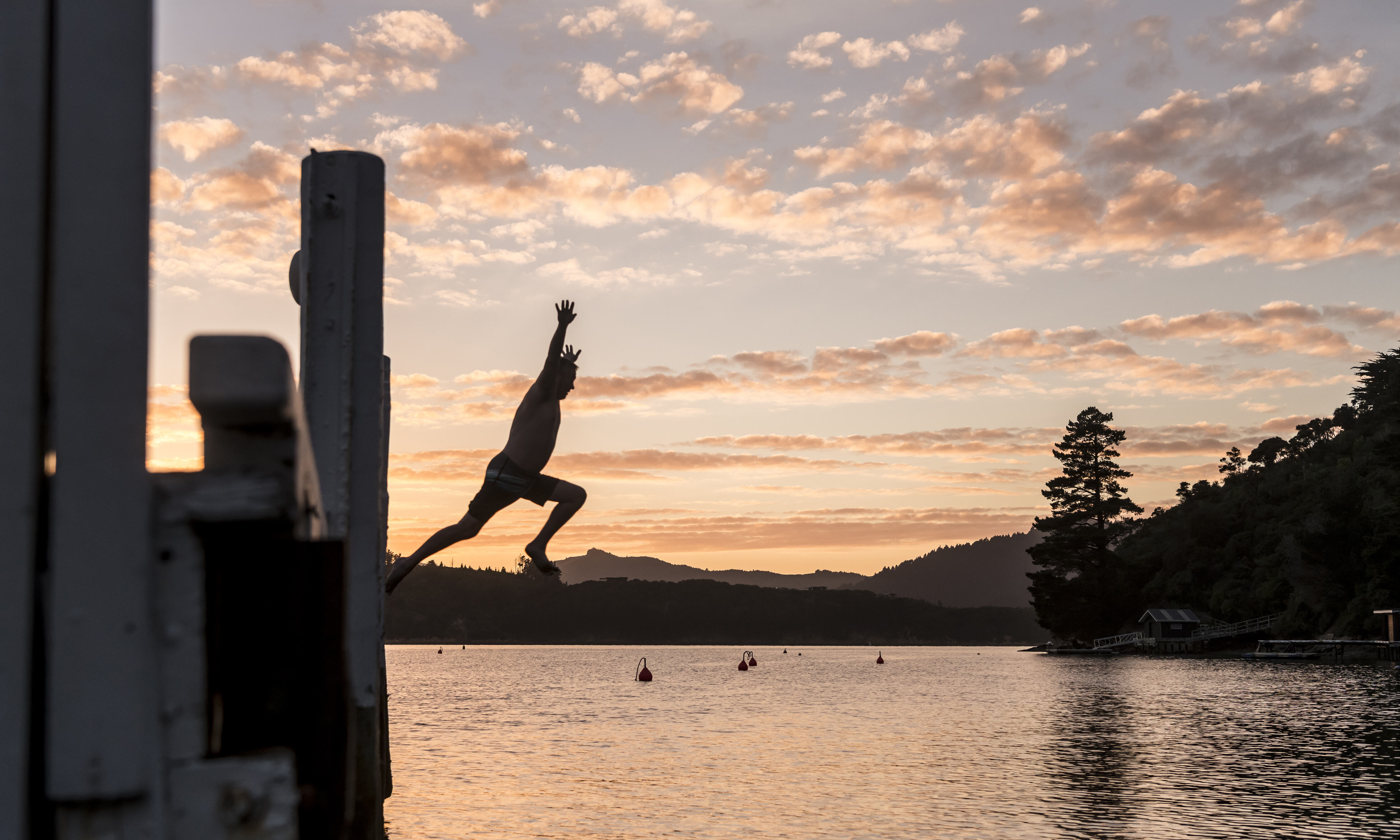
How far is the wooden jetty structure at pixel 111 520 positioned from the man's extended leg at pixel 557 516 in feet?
16.5

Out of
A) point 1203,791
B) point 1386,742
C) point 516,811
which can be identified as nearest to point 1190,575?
point 1386,742

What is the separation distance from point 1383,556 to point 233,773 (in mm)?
99561

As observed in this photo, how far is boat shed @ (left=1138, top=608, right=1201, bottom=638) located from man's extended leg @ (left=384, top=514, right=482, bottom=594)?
12468cm

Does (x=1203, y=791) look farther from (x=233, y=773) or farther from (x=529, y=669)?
(x=529, y=669)

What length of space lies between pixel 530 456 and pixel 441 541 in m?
0.78

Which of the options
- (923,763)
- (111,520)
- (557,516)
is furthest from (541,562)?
(923,763)

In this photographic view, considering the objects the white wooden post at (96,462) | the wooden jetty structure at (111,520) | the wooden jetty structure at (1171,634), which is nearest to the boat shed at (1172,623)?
the wooden jetty structure at (1171,634)

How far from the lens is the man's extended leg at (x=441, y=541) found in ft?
21.9

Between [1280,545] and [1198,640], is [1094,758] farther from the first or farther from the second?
[1198,640]

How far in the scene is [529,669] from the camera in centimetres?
17275

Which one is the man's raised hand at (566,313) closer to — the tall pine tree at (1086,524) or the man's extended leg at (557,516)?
the man's extended leg at (557,516)

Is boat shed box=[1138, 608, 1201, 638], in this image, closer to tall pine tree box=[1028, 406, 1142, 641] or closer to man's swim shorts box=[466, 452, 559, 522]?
tall pine tree box=[1028, 406, 1142, 641]

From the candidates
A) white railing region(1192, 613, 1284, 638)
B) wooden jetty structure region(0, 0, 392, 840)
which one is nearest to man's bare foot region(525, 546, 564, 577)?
wooden jetty structure region(0, 0, 392, 840)

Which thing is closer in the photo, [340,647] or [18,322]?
[18,322]
